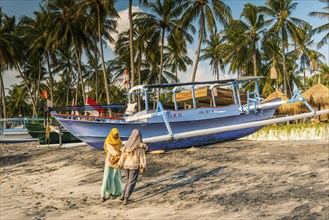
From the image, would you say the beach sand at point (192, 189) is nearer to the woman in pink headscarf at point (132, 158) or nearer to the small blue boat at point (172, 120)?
the woman in pink headscarf at point (132, 158)

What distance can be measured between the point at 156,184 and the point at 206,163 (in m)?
2.66

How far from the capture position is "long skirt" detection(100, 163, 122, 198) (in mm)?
7789

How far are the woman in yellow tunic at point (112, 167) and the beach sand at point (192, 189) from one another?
11.2 inches

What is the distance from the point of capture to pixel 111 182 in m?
7.92

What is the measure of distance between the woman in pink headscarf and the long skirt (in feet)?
1.35

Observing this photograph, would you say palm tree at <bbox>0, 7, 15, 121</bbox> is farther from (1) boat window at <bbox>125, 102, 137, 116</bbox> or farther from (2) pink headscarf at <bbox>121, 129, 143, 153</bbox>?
(2) pink headscarf at <bbox>121, 129, 143, 153</bbox>

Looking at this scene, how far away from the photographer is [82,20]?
32.0 meters

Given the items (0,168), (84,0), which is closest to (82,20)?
(84,0)

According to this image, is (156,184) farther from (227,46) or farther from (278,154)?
(227,46)

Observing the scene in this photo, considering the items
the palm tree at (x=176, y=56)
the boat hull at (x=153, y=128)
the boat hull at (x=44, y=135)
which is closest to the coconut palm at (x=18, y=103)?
the palm tree at (x=176, y=56)

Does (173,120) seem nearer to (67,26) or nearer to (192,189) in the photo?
(192,189)

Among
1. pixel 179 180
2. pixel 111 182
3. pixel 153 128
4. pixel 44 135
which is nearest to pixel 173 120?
pixel 153 128

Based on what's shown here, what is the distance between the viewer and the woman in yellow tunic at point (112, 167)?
300 inches

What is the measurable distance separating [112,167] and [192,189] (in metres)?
2.10
